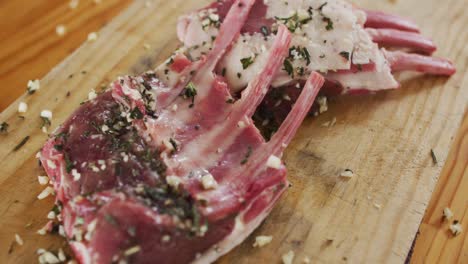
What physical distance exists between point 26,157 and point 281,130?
55.3 inches

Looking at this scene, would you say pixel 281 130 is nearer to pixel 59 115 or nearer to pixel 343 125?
pixel 343 125

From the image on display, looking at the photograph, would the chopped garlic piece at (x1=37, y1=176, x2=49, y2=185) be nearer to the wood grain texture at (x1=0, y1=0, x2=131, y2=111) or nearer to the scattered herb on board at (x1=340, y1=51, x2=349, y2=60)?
the wood grain texture at (x1=0, y1=0, x2=131, y2=111)

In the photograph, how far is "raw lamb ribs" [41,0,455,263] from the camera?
2193 millimetres

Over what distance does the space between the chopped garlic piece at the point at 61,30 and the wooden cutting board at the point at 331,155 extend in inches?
15.5

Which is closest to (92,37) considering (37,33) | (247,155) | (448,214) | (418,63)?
(37,33)

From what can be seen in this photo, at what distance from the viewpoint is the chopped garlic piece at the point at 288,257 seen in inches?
95.3

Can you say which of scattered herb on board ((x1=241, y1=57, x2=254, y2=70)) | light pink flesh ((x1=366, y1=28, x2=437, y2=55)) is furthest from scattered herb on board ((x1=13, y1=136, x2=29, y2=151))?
light pink flesh ((x1=366, y1=28, x2=437, y2=55))

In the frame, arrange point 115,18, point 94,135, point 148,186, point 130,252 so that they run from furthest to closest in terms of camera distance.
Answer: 1. point 115,18
2. point 94,135
3. point 148,186
4. point 130,252

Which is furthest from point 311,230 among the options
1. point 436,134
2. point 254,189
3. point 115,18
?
point 115,18

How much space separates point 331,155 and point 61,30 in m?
2.13

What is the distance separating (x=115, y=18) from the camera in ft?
11.8

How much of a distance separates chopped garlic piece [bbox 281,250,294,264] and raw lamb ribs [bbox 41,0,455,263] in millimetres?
206

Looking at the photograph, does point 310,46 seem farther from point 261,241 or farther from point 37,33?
point 37,33

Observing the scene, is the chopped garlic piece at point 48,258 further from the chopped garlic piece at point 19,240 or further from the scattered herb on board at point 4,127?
the scattered herb on board at point 4,127
